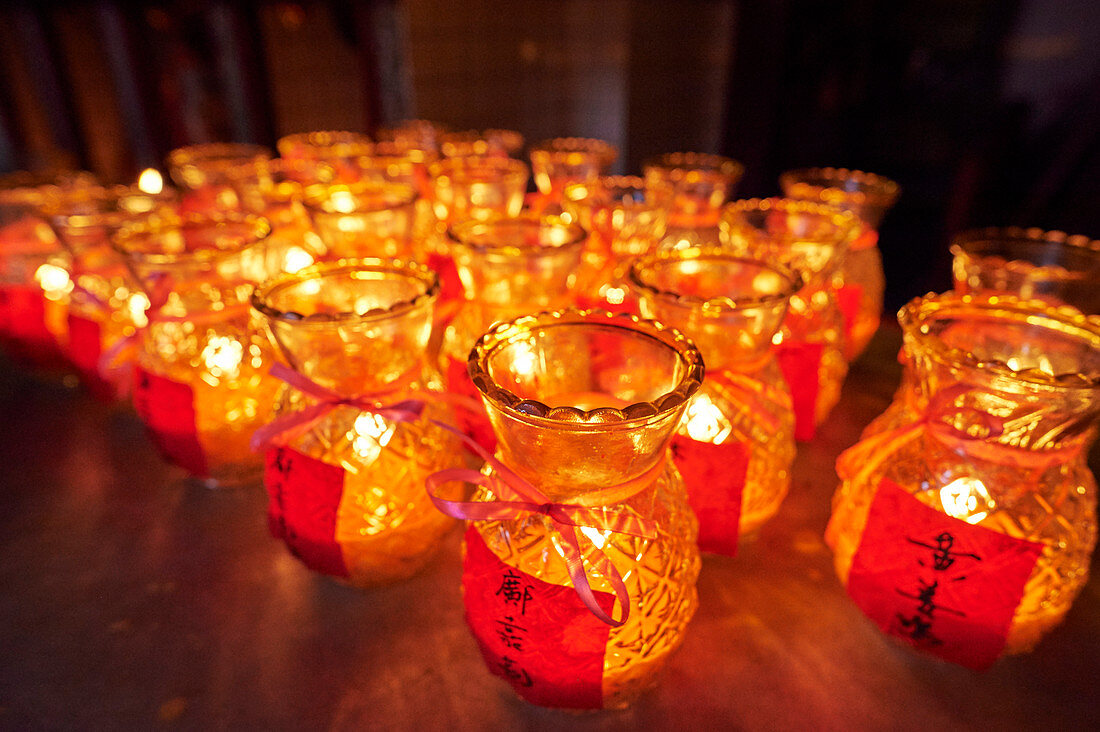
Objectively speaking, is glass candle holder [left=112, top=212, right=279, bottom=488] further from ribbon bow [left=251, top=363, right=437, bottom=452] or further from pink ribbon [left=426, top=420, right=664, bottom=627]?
pink ribbon [left=426, top=420, right=664, bottom=627]

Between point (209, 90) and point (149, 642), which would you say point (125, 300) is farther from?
point (209, 90)

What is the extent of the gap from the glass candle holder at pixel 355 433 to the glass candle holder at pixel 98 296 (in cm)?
49

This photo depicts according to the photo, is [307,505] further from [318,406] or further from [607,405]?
[607,405]

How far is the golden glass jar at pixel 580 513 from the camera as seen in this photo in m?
0.51

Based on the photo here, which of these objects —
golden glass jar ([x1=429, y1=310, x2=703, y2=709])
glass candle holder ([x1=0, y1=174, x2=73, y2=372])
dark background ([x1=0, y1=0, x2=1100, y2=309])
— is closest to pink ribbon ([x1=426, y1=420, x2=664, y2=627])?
golden glass jar ([x1=429, y1=310, x2=703, y2=709])

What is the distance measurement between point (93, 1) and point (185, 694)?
13.8ft

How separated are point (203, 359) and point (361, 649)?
0.43 m

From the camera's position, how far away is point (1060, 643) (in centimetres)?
69

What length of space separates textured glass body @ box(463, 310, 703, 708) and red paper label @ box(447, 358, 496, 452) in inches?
8.2

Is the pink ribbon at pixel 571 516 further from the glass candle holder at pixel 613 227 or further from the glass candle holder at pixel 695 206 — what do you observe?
the glass candle holder at pixel 695 206

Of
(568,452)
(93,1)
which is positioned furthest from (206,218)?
(93,1)

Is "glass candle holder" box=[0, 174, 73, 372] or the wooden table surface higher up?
"glass candle holder" box=[0, 174, 73, 372]

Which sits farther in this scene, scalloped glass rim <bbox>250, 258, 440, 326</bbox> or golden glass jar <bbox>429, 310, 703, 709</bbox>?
scalloped glass rim <bbox>250, 258, 440, 326</bbox>

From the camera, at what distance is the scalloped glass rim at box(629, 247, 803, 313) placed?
66cm
